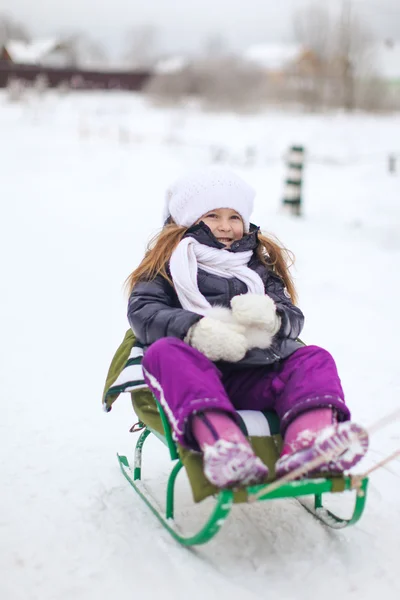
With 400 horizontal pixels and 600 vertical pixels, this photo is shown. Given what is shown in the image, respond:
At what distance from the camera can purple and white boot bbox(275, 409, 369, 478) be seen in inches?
69.9

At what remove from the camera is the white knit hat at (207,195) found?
2410 mm

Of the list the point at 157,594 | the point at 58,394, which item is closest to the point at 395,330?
the point at 58,394

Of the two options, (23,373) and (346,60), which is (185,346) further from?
(346,60)

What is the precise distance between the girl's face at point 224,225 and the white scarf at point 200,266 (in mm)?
85

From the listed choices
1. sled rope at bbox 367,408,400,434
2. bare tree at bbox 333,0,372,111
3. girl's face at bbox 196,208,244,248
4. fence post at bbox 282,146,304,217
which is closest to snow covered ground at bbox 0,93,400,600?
fence post at bbox 282,146,304,217

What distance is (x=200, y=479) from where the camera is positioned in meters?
1.83

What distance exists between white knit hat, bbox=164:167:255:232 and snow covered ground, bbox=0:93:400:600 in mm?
891

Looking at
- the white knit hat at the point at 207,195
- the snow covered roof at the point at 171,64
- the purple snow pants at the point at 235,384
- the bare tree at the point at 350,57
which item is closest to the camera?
the purple snow pants at the point at 235,384

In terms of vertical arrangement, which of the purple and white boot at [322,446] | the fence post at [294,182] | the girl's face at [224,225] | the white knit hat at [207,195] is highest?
the white knit hat at [207,195]

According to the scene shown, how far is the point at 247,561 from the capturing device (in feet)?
6.36

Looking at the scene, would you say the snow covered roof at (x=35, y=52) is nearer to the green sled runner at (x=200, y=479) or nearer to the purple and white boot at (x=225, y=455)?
the green sled runner at (x=200, y=479)

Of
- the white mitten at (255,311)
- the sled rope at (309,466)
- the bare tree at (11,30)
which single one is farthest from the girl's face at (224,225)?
the bare tree at (11,30)

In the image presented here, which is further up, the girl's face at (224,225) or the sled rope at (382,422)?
Result: the girl's face at (224,225)

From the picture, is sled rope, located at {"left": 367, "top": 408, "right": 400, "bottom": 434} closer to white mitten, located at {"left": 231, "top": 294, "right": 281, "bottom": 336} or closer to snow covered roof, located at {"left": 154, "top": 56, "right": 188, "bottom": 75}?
white mitten, located at {"left": 231, "top": 294, "right": 281, "bottom": 336}
